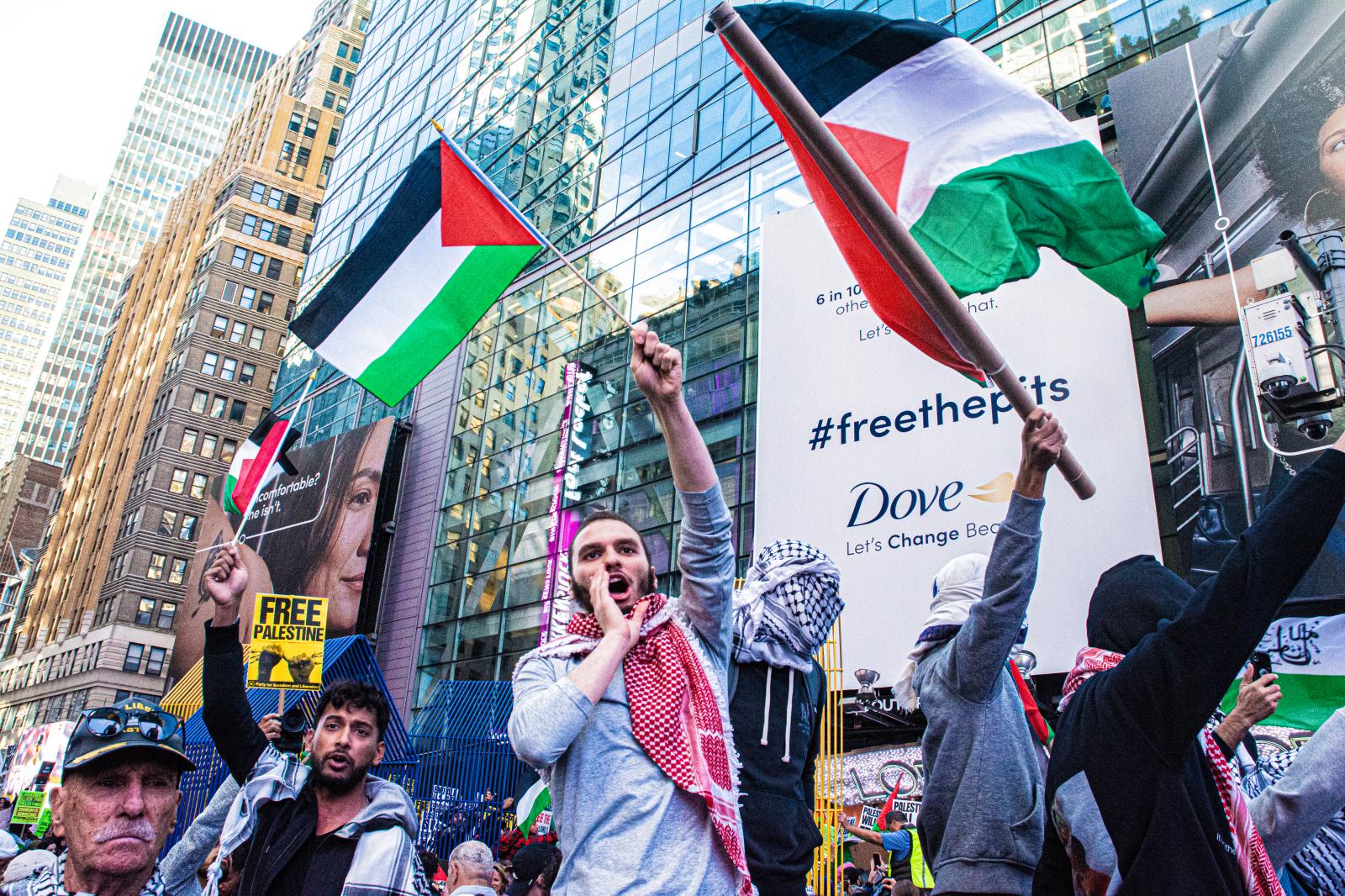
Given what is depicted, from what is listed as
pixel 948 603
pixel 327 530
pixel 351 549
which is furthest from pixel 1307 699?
pixel 327 530

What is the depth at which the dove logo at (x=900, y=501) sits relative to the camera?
1355 centimetres

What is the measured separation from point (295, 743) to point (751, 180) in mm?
19346

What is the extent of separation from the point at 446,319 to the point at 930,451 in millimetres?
9700

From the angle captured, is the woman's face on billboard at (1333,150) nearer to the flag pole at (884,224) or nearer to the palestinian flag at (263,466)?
the flag pole at (884,224)

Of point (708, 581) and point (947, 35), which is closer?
point (708, 581)

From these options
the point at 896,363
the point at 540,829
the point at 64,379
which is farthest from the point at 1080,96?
the point at 64,379

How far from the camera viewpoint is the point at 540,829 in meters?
9.39

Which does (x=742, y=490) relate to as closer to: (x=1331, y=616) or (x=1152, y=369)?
(x=1152, y=369)

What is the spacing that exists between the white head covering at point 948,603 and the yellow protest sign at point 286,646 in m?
7.79

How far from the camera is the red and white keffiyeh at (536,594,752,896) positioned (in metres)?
2.22

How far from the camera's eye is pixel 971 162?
4.68m

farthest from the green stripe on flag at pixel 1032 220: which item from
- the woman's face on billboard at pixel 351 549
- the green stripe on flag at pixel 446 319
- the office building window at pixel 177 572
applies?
the office building window at pixel 177 572

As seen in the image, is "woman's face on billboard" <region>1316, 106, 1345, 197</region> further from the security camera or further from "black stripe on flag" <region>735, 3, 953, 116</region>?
"black stripe on flag" <region>735, 3, 953, 116</region>

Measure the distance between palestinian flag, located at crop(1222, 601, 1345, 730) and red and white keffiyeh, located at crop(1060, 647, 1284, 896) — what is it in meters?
9.06
